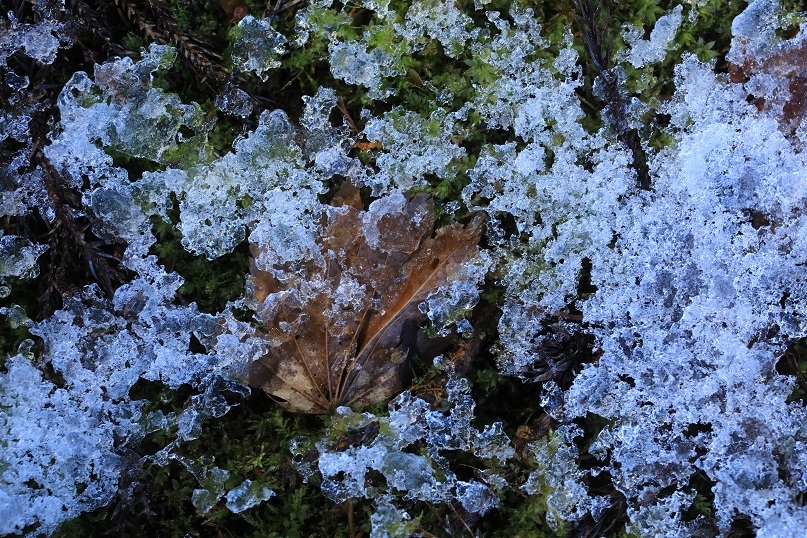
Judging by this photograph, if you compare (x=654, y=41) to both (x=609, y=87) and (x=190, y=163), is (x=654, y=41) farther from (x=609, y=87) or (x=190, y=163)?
(x=190, y=163)

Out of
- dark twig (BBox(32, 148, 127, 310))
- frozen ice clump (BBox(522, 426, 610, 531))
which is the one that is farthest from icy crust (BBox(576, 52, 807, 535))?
dark twig (BBox(32, 148, 127, 310))

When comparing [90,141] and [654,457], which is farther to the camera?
[90,141]

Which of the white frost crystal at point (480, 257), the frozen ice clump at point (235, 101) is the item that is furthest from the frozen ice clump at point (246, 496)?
the frozen ice clump at point (235, 101)

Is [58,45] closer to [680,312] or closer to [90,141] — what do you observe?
[90,141]

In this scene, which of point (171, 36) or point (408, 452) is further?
point (171, 36)

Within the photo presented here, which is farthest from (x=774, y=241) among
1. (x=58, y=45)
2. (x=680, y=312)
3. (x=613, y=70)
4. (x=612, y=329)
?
(x=58, y=45)

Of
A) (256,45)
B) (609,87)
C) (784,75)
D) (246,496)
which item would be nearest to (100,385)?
(246,496)
